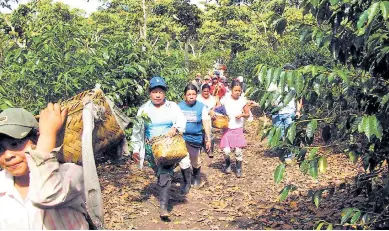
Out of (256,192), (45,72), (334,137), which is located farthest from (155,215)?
(334,137)

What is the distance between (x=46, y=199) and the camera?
180 cm

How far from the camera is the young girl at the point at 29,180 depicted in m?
1.86

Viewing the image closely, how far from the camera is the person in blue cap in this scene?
5.59 metres

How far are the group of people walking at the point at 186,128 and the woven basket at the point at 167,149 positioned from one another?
94 millimetres

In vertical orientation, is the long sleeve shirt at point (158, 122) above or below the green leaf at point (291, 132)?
→ below

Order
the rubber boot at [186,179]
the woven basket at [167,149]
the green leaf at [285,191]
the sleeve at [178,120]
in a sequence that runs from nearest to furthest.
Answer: the green leaf at [285,191]
the woven basket at [167,149]
the sleeve at [178,120]
the rubber boot at [186,179]

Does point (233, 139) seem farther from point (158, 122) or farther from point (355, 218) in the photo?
point (355, 218)

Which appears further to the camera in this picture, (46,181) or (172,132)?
(172,132)

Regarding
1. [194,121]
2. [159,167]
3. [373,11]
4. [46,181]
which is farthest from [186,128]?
[46,181]

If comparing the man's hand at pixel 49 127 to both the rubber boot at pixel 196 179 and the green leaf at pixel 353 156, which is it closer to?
the green leaf at pixel 353 156

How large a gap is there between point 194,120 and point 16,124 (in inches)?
187

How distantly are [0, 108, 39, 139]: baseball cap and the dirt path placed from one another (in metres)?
3.13

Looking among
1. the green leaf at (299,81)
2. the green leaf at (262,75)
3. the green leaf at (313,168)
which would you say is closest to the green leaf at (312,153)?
the green leaf at (313,168)

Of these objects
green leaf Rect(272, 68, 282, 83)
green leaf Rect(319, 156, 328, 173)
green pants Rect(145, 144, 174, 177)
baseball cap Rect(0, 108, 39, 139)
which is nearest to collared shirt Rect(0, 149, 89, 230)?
baseball cap Rect(0, 108, 39, 139)
